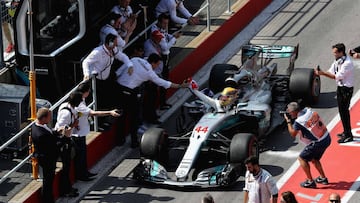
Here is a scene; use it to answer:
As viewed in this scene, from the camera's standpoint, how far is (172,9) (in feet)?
75.2

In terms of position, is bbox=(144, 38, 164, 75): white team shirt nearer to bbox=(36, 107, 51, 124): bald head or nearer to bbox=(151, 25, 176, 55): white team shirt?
bbox=(151, 25, 176, 55): white team shirt

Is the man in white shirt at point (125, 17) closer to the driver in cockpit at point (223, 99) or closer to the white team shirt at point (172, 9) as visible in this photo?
the white team shirt at point (172, 9)

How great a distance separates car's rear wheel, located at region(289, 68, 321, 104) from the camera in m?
20.4

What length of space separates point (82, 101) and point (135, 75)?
6.33ft

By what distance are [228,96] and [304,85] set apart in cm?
183

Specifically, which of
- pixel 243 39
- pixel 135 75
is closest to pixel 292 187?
pixel 135 75

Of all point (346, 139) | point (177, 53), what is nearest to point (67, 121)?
point (346, 139)

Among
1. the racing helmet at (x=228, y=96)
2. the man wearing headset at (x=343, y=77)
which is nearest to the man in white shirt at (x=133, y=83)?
the racing helmet at (x=228, y=96)

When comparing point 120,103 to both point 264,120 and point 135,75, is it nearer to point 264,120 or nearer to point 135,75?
point 135,75

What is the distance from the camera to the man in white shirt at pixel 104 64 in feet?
63.0

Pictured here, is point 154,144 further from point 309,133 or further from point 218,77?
point 218,77

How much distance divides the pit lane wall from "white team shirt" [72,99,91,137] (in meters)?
0.70

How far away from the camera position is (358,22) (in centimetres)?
2478

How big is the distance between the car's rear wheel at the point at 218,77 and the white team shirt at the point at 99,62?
6.94ft
